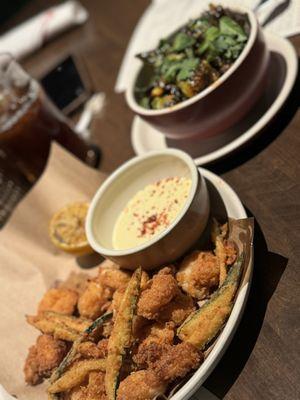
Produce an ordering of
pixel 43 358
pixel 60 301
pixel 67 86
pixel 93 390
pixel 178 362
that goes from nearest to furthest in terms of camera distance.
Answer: pixel 178 362 < pixel 93 390 < pixel 43 358 < pixel 60 301 < pixel 67 86

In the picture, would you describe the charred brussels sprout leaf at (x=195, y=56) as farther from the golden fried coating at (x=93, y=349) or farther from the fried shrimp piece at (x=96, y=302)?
the golden fried coating at (x=93, y=349)

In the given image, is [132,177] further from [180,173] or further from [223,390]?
[223,390]

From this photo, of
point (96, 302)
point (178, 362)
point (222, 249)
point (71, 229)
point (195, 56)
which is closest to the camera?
point (178, 362)

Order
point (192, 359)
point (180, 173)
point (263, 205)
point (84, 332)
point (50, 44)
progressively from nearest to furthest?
point (192, 359) → point (84, 332) → point (263, 205) → point (180, 173) → point (50, 44)

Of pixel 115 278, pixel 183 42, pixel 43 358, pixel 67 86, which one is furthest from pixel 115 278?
pixel 67 86

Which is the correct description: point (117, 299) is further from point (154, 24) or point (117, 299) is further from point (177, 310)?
point (154, 24)

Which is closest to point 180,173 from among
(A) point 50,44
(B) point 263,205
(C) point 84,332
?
(B) point 263,205
